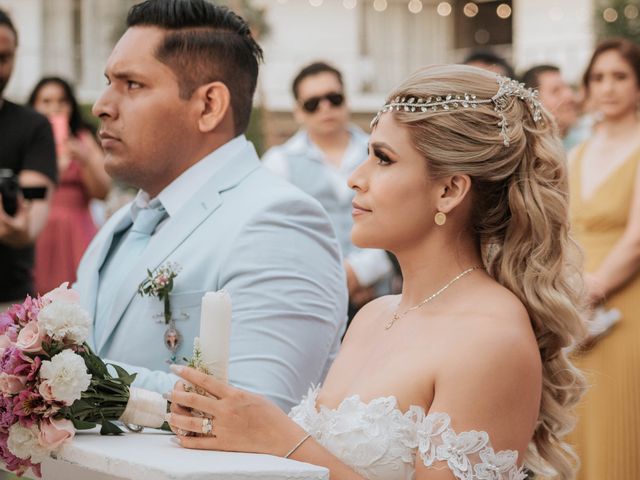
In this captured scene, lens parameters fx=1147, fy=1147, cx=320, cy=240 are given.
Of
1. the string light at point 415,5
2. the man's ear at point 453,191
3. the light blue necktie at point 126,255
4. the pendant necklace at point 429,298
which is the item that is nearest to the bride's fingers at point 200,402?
the pendant necklace at point 429,298

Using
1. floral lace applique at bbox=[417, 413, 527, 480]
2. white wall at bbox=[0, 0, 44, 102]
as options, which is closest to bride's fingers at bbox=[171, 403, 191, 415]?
floral lace applique at bbox=[417, 413, 527, 480]

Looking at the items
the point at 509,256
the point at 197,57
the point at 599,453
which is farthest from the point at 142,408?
the point at 599,453

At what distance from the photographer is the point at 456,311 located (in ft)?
9.41

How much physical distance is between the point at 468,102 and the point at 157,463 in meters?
1.26

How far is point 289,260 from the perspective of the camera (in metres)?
3.71

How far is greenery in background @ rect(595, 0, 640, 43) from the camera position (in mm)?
20766

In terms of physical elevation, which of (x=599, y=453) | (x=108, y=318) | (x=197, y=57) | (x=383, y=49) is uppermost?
(x=197, y=57)

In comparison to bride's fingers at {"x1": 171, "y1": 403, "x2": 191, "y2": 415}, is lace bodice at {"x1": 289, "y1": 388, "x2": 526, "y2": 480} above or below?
below

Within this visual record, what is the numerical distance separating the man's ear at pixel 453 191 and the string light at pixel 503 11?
96.0 ft

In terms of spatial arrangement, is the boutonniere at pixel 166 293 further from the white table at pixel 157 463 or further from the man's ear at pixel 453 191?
the man's ear at pixel 453 191

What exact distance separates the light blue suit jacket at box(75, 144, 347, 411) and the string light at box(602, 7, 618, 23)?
60.8 ft

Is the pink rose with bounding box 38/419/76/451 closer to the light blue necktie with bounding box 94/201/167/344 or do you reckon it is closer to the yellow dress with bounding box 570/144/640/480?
the light blue necktie with bounding box 94/201/167/344

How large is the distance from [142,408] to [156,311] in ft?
2.90

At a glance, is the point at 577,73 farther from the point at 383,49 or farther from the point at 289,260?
the point at 289,260
